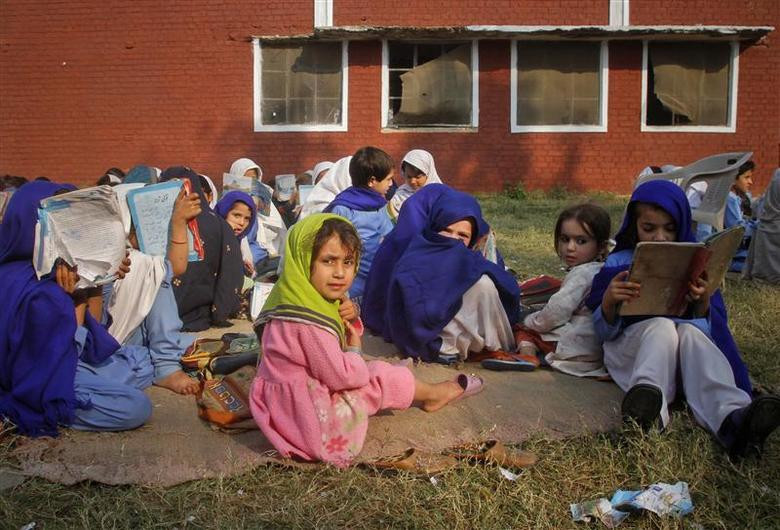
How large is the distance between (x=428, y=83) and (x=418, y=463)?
38.2 ft

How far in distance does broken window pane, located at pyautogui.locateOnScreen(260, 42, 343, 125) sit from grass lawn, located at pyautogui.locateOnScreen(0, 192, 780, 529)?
11422 mm

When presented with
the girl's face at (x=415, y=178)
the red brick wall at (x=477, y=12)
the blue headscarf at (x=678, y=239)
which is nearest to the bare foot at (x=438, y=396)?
the blue headscarf at (x=678, y=239)

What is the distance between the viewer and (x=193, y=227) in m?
4.74

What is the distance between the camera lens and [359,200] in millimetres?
5504

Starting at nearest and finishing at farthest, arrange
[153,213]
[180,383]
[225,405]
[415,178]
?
[225,405]
[180,383]
[153,213]
[415,178]

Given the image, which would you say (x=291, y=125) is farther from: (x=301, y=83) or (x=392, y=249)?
(x=392, y=249)

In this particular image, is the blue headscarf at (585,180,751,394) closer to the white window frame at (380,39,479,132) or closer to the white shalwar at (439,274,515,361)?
the white shalwar at (439,274,515,361)

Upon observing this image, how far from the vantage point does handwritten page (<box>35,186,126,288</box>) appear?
310cm

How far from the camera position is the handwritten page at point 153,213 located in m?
4.12

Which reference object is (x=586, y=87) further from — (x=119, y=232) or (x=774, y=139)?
(x=119, y=232)

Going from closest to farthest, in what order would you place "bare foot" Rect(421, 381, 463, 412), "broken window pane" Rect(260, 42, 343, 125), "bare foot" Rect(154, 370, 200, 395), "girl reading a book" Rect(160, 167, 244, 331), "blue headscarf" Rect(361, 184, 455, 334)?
"bare foot" Rect(421, 381, 463, 412), "bare foot" Rect(154, 370, 200, 395), "blue headscarf" Rect(361, 184, 455, 334), "girl reading a book" Rect(160, 167, 244, 331), "broken window pane" Rect(260, 42, 343, 125)

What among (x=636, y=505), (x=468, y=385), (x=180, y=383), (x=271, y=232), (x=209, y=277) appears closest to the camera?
(x=636, y=505)

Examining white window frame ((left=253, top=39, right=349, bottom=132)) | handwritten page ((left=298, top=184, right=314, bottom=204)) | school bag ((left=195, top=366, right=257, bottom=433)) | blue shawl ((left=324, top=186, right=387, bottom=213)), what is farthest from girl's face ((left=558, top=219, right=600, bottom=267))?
white window frame ((left=253, top=39, right=349, bottom=132))

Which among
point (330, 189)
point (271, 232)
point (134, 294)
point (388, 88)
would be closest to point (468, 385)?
point (134, 294)
